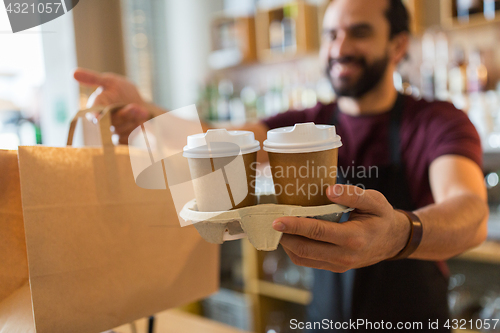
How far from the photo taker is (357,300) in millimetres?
954

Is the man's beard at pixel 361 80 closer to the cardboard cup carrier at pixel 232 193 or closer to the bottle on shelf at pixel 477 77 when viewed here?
the cardboard cup carrier at pixel 232 193

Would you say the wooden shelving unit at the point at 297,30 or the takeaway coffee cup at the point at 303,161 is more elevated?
the wooden shelving unit at the point at 297,30

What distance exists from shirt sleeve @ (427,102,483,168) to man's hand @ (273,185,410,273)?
1.55 feet

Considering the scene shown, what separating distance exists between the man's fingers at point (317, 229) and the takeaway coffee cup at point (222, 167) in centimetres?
6

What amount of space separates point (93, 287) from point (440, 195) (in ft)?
2.48

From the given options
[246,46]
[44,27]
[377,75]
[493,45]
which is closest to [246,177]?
[44,27]

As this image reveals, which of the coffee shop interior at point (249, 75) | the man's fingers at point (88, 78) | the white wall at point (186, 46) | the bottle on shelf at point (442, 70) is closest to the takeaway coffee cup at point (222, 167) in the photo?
the man's fingers at point (88, 78)

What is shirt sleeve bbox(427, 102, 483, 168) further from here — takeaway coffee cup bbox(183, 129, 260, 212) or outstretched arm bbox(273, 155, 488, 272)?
takeaway coffee cup bbox(183, 129, 260, 212)

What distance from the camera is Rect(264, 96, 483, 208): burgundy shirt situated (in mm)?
894

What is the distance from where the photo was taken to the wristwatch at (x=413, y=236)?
54 centimetres

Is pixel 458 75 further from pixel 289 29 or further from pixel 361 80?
pixel 361 80

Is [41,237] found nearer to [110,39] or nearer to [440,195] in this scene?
[440,195]

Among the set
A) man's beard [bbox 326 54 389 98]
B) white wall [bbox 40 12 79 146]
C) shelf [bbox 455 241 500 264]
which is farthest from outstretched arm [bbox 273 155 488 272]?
white wall [bbox 40 12 79 146]

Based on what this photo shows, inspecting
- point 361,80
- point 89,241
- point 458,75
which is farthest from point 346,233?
point 458,75
